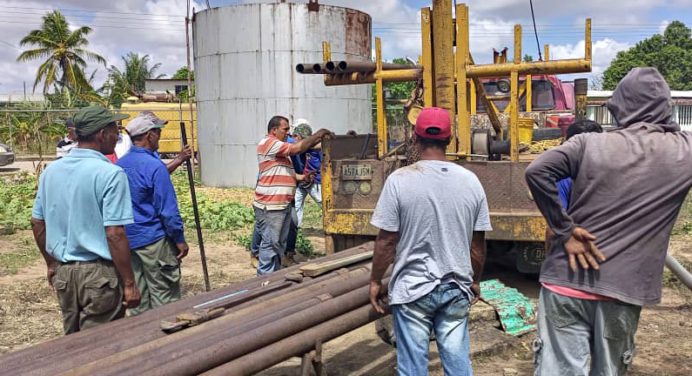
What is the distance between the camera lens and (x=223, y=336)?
3344 mm

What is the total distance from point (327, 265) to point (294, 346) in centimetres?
129

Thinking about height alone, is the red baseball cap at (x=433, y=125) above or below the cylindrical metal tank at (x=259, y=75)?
below

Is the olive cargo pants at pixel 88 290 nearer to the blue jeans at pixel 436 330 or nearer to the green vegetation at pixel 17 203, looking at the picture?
the blue jeans at pixel 436 330

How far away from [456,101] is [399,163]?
0.78 m

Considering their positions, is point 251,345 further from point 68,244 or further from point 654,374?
point 654,374

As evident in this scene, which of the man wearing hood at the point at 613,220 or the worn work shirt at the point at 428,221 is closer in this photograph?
the man wearing hood at the point at 613,220

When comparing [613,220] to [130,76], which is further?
[130,76]

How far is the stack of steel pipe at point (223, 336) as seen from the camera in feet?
10.0

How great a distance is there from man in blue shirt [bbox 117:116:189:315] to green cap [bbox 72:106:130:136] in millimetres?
700

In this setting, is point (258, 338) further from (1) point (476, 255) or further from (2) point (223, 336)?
(1) point (476, 255)

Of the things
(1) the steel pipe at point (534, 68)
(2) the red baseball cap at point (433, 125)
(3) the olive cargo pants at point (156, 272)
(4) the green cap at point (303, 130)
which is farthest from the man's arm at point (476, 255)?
(4) the green cap at point (303, 130)

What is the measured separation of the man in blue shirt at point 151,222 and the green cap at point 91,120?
2.30ft

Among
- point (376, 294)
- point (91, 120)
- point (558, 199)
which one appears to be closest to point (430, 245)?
Answer: point (376, 294)

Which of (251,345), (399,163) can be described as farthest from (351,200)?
(251,345)
